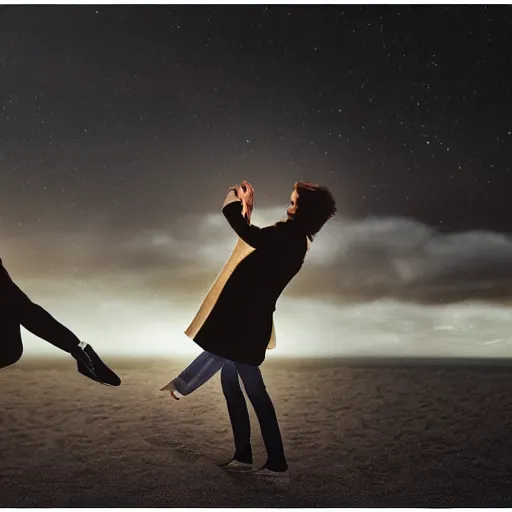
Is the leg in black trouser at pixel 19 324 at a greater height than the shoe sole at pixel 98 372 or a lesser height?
greater

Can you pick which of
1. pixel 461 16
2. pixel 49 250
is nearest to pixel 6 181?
pixel 49 250

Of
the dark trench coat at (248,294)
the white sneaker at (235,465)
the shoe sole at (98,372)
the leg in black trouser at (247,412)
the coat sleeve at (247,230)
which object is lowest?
the white sneaker at (235,465)

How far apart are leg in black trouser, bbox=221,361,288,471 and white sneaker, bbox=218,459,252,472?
18 mm

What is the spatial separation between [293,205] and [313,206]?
0.09 metres

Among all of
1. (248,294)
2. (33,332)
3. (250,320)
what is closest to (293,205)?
(248,294)

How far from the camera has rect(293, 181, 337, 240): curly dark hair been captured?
3.25m

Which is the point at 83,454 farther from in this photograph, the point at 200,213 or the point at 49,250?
the point at 200,213

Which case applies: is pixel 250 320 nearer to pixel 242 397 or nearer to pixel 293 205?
pixel 242 397

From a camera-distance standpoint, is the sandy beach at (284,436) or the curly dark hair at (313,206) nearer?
the sandy beach at (284,436)

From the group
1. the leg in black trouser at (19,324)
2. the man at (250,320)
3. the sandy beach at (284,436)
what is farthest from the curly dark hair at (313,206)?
the leg in black trouser at (19,324)

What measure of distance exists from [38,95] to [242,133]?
984 millimetres

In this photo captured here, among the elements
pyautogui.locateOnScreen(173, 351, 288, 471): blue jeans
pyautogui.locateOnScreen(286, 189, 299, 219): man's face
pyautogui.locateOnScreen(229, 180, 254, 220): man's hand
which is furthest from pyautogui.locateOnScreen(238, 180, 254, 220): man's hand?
pyautogui.locateOnScreen(173, 351, 288, 471): blue jeans

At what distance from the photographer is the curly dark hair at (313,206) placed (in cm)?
325

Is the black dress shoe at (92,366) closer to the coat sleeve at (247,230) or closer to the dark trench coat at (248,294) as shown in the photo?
the dark trench coat at (248,294)
